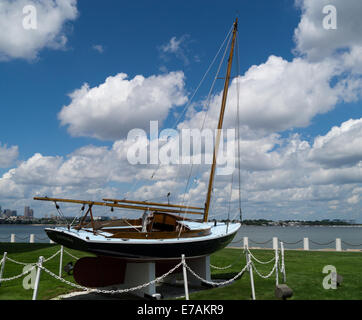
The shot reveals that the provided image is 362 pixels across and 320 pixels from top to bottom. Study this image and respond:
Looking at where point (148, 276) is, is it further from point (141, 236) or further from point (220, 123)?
point (220, 123)

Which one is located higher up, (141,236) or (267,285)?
(141,236)

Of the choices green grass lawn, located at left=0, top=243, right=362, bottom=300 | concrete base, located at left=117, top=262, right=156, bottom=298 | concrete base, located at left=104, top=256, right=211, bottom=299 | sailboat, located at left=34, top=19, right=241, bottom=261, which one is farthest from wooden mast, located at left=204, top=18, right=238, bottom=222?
concrete base, located at left=117, top=262, right=156, bottom=298

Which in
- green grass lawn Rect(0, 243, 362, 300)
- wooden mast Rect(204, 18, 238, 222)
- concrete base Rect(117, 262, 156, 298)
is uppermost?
wooden mast Rect(204, 18, 238, 222)

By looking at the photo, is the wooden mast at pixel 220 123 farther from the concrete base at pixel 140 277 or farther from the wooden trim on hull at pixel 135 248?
the concrete base at pixel 140 277

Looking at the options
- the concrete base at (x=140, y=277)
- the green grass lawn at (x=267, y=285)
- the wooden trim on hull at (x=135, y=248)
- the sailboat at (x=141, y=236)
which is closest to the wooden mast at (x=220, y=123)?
the sailboat at (x=141, y=236)

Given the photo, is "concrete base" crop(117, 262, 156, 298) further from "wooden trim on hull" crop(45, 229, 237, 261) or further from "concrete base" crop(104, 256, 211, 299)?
"wooden trim on hull" crop(45, 229, 237, 261)

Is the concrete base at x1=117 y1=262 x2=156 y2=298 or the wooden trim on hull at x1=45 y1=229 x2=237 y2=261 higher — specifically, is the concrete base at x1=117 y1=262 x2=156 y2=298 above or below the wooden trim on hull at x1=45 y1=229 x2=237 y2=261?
below

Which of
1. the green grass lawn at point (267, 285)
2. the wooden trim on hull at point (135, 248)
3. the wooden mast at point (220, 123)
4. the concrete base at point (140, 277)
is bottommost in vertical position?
the green grass lawn at point (267, 285)

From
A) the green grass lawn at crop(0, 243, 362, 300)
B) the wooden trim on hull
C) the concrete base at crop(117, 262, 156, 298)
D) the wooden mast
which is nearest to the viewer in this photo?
the wooden trim on hull

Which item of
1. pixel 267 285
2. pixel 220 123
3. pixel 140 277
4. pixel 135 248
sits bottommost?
pixel 267 285

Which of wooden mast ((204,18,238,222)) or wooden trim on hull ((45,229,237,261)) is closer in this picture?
wooden trim on hull ((45,229,237,261))

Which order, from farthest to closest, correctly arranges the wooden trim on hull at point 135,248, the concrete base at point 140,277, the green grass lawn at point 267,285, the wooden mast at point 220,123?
the wooden mast at point 220,123
the concrete base at point 140,277
the green grass lawn at point 267,285
the wooden trim on hull at point 135,248

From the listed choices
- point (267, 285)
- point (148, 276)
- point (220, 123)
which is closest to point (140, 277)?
point (148, 276)
